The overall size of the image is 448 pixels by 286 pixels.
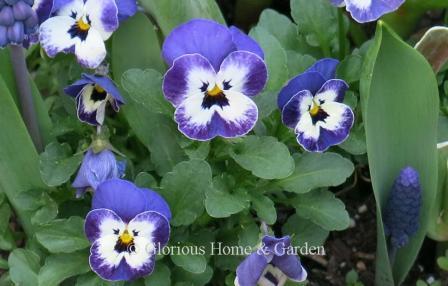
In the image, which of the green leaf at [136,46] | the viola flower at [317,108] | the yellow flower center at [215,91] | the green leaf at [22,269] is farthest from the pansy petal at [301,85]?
the green leaf at [22,269]

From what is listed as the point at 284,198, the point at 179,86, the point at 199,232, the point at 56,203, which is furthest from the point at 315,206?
the point at 56,203

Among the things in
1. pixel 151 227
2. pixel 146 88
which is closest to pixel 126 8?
pixel 146 88

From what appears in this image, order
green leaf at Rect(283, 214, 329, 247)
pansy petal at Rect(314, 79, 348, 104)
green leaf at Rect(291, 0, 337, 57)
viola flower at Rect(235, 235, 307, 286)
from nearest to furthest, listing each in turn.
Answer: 1. viola flower at Rect(235, 235, 307, 286)
2. pansy petal at Rect(314, 79, 348, 104)
3. green leaf at Rect(283, 214, 329, 247)
4. green leaf at Rect(291, 0, 337, 57)

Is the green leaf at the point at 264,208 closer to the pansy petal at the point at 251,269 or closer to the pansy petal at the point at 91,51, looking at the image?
the pansy petal at the point at 251,269

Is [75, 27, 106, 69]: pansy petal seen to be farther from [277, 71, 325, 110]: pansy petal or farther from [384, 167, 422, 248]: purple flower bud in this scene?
[384, 167, 422, 248]: purple flower bud

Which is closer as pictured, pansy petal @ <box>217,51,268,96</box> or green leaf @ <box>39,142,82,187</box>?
pansy petal @ <box>217,51,268,96</box>

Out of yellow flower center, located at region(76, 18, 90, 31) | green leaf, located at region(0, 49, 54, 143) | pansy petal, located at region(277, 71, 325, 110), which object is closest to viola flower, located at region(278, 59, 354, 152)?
pansy petal, located at region(277, 71, 325, 110)

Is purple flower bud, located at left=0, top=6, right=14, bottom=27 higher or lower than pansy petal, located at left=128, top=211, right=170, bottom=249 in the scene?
Answer: higher
